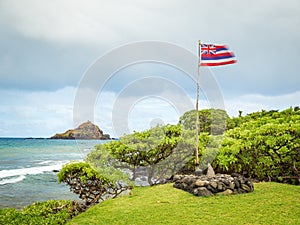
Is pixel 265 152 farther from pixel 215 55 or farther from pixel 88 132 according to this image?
pixel 88 132

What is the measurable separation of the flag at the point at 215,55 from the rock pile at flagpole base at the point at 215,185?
4.07 m

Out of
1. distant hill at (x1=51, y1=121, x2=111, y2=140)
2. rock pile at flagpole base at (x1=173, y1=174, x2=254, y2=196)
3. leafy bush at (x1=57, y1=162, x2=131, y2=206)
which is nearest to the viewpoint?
rock pile at flagpole base at (x1=173, y1=174, x2=254, y2=196)

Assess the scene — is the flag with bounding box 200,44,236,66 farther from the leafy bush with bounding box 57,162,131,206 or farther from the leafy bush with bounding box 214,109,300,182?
the leafy bush with bounding box 57,162,131,206

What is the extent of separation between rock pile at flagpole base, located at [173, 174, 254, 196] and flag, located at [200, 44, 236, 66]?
4.07m

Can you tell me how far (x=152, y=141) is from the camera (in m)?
11.4

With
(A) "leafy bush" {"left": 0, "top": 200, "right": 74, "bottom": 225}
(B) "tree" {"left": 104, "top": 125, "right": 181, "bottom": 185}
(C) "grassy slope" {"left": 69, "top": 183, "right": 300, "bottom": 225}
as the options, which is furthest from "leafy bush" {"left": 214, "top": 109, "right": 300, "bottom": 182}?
(A) "leafy bush" {"left": 0, "top": 200, "right": 74, "bottom": 225}

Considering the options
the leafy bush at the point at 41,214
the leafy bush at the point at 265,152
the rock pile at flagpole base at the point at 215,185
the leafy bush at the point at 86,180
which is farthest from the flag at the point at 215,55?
the leafy bush at the point at 41,214

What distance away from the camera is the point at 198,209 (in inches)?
300

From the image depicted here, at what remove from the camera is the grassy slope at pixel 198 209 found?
6.89 meters

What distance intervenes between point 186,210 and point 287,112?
10.6 metres

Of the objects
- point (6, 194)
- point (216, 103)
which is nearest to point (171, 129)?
point (216, 103)

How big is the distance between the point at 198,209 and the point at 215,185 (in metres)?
1.62

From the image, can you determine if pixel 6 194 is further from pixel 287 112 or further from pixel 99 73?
pixel 287 112

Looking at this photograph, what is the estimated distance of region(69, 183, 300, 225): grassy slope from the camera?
689cm
